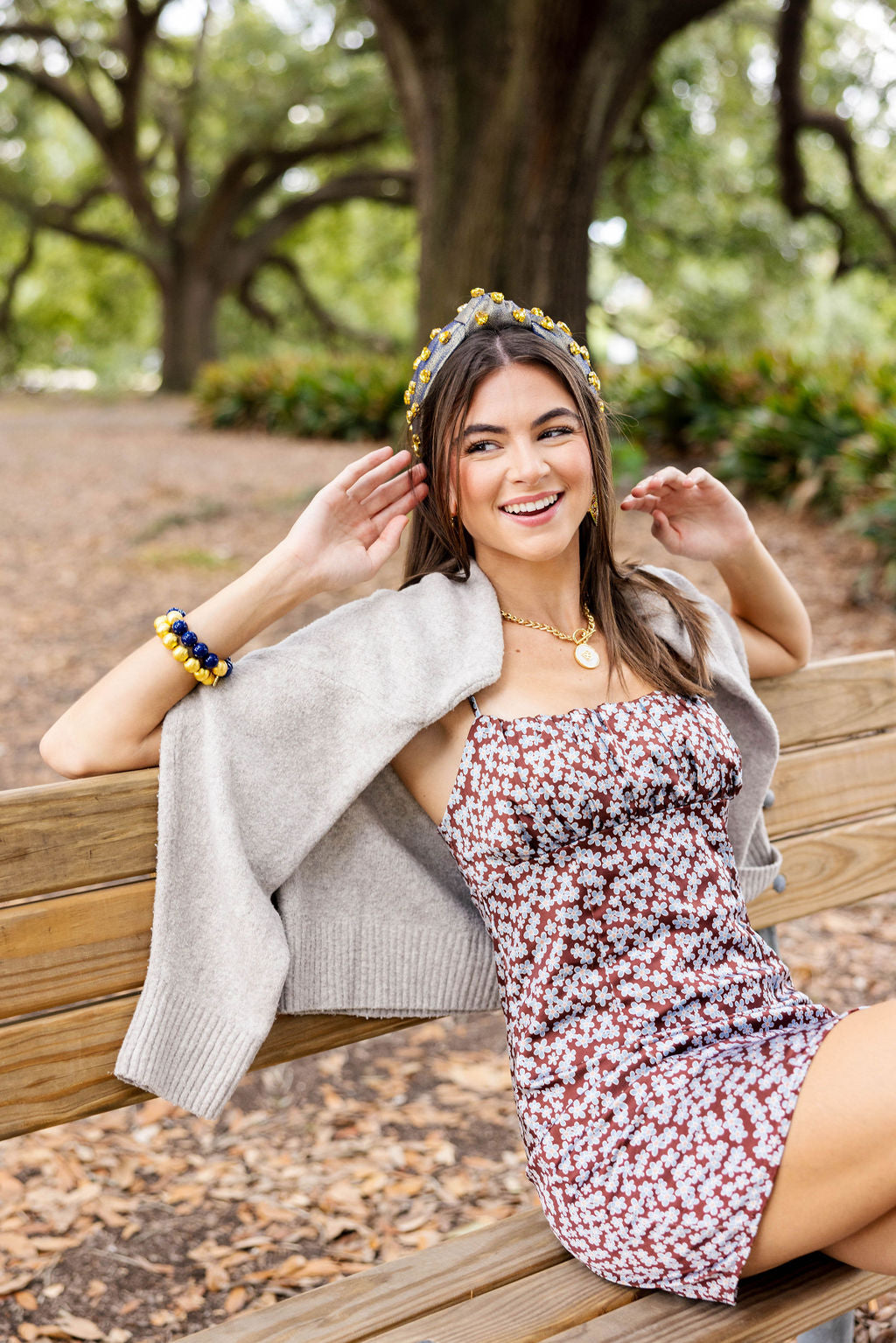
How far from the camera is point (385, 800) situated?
2344 millimetres

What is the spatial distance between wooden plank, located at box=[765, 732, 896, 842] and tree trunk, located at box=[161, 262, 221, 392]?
2087cm

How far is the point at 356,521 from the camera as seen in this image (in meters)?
2.36

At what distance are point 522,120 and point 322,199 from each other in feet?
49.8

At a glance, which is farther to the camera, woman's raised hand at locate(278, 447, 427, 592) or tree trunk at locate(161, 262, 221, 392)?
tree trunk at locate(161, 262, 221, 392)

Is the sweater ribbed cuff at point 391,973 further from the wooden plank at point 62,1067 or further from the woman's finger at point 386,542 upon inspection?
the woman's finger at point 386,542

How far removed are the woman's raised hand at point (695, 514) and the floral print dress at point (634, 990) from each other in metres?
0.46

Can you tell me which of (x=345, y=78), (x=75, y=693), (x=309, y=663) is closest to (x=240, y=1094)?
(x=309, y=663)

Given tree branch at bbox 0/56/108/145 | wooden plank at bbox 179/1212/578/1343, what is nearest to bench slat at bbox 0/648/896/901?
wooden plank at bbox 179/1212/578/1343

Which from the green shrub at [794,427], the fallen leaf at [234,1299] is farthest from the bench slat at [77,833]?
the green shrub at [794,427]

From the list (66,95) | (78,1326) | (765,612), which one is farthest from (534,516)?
(66,95)

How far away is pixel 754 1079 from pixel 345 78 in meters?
21.1

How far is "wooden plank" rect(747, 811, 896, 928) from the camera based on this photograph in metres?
2.89

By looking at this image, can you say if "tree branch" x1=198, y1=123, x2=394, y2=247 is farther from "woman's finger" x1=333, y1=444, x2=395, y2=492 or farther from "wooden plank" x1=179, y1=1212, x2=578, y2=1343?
"wooden plank" x1=179, y1=1212, x2=578, y2=1343

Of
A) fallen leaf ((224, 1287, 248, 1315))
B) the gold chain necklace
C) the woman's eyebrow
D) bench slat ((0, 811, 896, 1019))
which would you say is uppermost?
the woman's eyebrow
